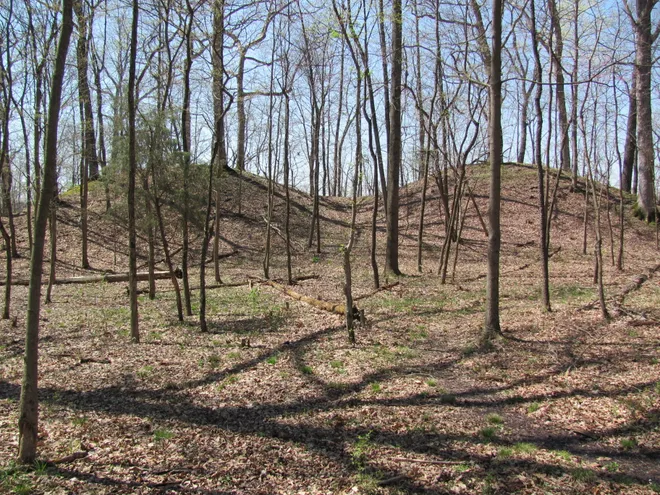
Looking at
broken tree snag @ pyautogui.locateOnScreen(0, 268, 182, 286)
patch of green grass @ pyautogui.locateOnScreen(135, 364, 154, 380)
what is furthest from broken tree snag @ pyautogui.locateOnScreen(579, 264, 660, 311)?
broken tree snag @ pyautogui.locateOnScreen(0, 268, 182, 286)

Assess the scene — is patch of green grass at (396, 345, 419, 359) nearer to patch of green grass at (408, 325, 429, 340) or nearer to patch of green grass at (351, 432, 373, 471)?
patch of green grass at (408, 325, 429, 340)

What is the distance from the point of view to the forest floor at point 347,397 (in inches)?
169

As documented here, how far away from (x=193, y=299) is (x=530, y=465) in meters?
11.0

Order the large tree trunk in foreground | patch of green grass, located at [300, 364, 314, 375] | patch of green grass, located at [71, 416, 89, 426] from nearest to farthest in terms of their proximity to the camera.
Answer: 1. the large tree trunk in foreground
2. patch of green grass, located at [71, 416, 89, 426]
3. patch of green grass, located at [300, 364, 314, 375]

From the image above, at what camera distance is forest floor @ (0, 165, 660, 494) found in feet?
14.1

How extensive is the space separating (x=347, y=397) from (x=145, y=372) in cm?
319

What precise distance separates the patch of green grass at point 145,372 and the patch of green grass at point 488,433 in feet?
15.6

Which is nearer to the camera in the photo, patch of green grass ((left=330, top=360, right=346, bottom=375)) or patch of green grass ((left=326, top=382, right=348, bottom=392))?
patch of green grass ((left=326, top=382, right=348, bottom=392))

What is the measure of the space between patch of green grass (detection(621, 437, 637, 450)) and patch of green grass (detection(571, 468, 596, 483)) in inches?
28.8

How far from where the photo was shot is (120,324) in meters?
10.3

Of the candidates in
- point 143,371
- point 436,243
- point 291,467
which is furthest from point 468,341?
point 436,243

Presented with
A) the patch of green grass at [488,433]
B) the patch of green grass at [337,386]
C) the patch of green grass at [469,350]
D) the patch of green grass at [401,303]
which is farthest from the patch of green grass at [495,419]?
the patch of green grass at [401,303]

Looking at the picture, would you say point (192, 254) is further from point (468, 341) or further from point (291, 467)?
point (291, 467)

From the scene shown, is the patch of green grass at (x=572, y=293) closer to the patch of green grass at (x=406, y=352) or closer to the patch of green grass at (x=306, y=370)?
the patch of green grass at (x=406, y=352)
